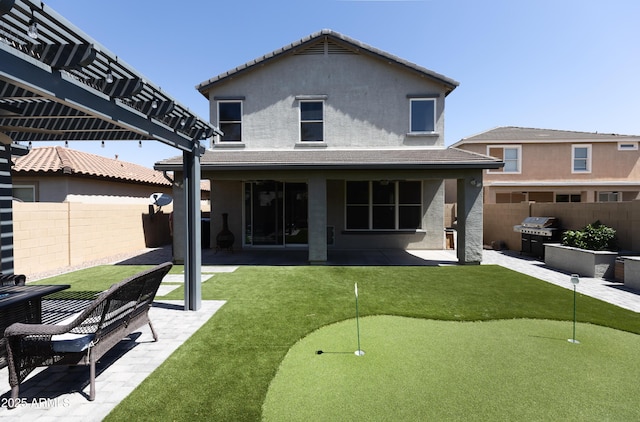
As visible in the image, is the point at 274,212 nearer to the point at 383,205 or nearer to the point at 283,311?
the point at 383,205

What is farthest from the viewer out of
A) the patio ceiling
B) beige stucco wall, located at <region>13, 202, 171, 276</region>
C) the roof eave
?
the roof eave

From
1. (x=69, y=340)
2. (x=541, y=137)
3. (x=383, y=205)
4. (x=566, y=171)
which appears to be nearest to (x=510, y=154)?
(x=541, y=137)

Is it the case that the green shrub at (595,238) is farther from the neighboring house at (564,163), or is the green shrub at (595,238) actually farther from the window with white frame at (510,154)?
the window with white frame at (510,154)

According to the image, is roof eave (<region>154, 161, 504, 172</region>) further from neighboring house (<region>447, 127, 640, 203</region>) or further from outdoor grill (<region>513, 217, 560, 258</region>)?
neighboring house (<region>447, 127, 640, 203</region>)

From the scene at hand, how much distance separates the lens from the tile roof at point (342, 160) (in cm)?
944

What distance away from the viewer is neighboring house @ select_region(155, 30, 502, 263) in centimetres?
1245

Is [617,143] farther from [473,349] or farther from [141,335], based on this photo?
[141,335]

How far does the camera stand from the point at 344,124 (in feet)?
41.1

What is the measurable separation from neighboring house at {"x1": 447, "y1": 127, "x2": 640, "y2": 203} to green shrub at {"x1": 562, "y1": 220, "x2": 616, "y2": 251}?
10.3m

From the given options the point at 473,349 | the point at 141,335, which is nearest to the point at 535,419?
the point at 473,349

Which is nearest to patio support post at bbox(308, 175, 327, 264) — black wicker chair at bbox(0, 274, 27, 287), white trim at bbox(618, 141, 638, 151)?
black wicker chair at bbox(0, 274, 27, 287)

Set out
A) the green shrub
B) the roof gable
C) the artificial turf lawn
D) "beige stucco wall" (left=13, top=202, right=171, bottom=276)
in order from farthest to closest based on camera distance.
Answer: the roof gable → the green shrub → "beige stucco wall" (left=13, top=202, right=171, bottom=276) → the artificial turf lawn

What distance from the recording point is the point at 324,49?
→ 41.3 ft

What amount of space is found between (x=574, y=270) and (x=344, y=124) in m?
9.30
